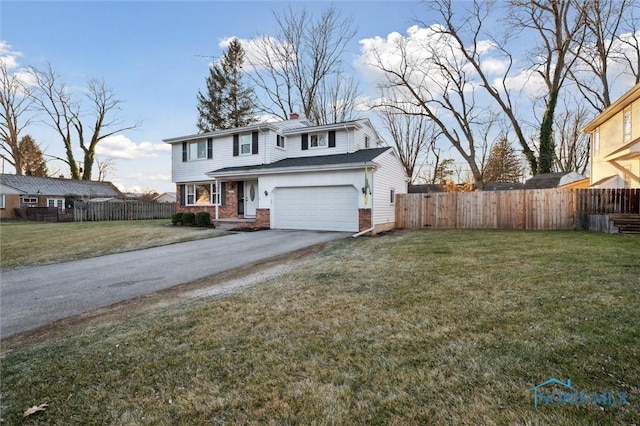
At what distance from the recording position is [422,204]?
1581cm

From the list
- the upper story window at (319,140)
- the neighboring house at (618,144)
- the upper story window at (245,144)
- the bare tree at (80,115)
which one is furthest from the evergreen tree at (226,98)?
the neighboring house at (618,144)

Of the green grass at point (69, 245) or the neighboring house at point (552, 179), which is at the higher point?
the neighboring house at point (552, 179)

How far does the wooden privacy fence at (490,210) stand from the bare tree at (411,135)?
52.7 ft

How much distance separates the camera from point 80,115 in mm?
33094

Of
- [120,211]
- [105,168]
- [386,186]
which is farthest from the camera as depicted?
Result: [105,168]

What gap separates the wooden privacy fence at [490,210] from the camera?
13.3 m

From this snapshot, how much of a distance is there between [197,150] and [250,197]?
17.2 feet

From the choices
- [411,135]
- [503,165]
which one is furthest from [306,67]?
[503,165]

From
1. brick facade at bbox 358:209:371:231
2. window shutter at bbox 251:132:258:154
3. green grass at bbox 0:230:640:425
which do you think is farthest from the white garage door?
green grass at bbox 0:230:640:425

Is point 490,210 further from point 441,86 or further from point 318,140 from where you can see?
point 441,86

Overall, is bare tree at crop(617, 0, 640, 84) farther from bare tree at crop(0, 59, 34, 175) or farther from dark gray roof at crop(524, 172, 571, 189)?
bare tree at crop(0, 59, 34, 175)

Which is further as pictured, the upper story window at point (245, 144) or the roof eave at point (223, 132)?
the upper story window at point (245, 144)

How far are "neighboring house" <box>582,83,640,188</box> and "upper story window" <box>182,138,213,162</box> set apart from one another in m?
19.9

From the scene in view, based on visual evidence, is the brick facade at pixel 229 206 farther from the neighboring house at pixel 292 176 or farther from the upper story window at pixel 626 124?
the upper story window at pixel 626 124
